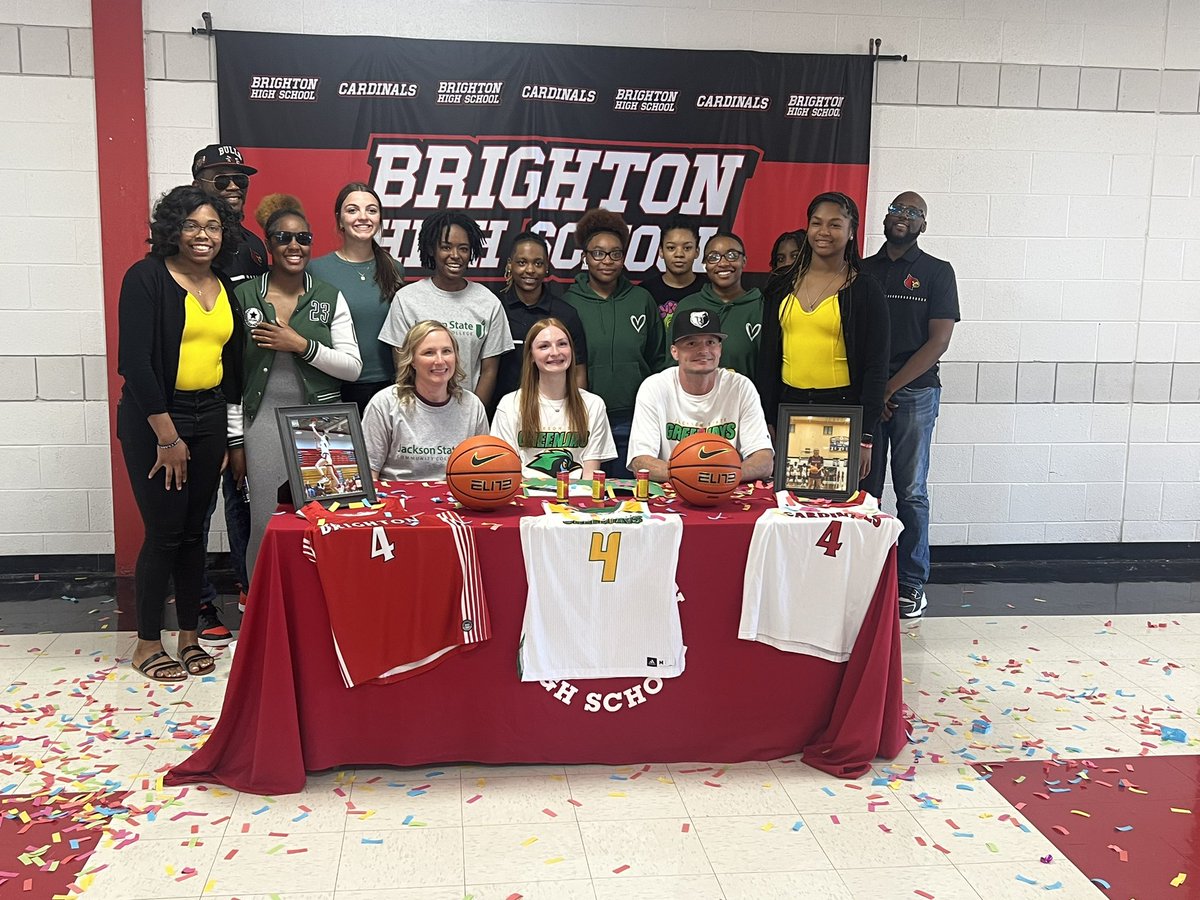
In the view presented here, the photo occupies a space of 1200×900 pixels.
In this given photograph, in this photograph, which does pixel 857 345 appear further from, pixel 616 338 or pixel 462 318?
pixel 462 318

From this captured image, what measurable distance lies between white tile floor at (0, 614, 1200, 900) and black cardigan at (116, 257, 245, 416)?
110 cm

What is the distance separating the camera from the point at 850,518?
10.5 feet

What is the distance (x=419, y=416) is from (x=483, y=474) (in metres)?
0.71

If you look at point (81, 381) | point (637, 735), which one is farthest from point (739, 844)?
point (81, 381)

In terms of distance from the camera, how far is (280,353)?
406cm

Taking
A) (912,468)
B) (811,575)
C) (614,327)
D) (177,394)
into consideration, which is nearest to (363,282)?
(177,394)

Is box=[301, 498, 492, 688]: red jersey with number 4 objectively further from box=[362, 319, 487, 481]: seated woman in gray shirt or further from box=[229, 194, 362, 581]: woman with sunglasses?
box=[229, 194, 362, 581]: woman with sunglasses

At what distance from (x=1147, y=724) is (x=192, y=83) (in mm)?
4967

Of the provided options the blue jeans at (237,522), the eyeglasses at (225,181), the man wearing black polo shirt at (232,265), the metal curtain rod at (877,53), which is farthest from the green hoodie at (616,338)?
the metal curtain rod at (877,53)

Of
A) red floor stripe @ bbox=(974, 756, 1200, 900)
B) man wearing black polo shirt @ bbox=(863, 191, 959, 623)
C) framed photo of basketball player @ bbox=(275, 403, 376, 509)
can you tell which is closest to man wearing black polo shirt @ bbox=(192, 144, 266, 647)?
framed photo of basketball player @ bbox=(275, 403, 376, 509)

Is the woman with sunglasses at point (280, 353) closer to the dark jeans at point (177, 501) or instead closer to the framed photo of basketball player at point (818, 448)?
the dark jeans at point (177, 501)

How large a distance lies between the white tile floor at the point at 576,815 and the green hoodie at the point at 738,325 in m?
1.50

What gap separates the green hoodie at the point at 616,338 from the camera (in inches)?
178

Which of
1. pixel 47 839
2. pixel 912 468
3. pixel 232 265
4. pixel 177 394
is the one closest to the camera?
pixel 47 839
